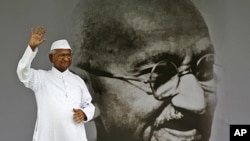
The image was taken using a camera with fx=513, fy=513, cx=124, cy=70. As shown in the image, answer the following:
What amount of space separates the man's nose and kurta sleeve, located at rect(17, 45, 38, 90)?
1.73 metres

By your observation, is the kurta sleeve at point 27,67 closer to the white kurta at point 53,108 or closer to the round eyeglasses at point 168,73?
the white kurta at point 53,108

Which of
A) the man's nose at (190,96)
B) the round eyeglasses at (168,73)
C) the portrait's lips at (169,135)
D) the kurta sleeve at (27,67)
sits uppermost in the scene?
the kurta sleeve at (27,67)

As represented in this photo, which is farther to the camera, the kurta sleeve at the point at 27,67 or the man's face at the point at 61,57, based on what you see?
the man's face at the point at 61,57

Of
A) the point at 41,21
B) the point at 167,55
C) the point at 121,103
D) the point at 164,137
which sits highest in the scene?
the point at 41,21

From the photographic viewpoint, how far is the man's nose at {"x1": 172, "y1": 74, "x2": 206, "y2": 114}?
171 inches

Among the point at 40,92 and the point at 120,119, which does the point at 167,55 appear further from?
the point at 40,92

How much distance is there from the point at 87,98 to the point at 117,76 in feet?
3.93

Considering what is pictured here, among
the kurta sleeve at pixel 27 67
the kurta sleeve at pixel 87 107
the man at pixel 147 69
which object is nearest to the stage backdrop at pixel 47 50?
the man at pixel 147 69

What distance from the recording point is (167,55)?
435cm

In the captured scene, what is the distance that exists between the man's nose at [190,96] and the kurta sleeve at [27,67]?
68.2 inches

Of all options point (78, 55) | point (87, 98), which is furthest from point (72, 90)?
point (78, 55)

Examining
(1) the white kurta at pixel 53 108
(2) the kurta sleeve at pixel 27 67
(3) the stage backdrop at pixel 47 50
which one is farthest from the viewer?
(3) the stage backdrop at pixel 47 50

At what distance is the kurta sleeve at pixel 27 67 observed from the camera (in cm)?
280

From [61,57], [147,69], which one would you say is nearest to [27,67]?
[61,57]
